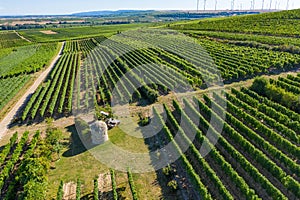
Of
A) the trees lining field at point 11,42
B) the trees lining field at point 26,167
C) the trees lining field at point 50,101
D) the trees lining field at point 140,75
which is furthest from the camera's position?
the trees lining field at point 11,42

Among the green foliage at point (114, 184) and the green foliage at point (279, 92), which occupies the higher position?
the green foliage at point (279, 92)

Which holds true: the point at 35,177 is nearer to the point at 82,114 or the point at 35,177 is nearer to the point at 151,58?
the point at 82,114

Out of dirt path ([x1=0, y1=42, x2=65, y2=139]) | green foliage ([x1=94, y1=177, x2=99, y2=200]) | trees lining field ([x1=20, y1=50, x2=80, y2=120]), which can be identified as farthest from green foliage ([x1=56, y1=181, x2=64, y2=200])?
trees lining field ([x1=20, y1=50, x2=80, y2=120])

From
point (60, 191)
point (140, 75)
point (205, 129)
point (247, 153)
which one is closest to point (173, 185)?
point (247, 153)

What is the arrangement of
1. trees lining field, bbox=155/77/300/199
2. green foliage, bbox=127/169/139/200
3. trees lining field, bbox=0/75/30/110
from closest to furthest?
green foliage, bbox=127/169/139/200 < trees lining field, bbox=155/77/300/199 < trees lining field, bbox=0/75/30/110

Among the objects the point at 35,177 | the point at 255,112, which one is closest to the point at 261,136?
the point at 255,112

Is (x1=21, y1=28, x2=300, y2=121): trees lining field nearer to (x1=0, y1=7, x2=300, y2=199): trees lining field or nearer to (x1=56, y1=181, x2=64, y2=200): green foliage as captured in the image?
(x1=0, y1=7, x2=300, y2=199): trees lining field

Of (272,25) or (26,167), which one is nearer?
(26,167)

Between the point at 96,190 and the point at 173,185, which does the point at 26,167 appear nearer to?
the point at 96,190

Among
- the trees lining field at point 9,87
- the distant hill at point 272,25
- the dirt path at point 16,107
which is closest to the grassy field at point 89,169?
the dirt path at point 16,107

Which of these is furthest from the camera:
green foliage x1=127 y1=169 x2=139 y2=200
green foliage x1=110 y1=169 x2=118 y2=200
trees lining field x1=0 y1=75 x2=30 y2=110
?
trees lining field x1=0 y1=75 x2=30 y2=110

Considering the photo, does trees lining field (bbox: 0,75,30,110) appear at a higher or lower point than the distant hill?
lower

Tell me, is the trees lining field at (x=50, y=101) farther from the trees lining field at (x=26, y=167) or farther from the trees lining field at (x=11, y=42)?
the trees lining field at (x=11, y=42)
